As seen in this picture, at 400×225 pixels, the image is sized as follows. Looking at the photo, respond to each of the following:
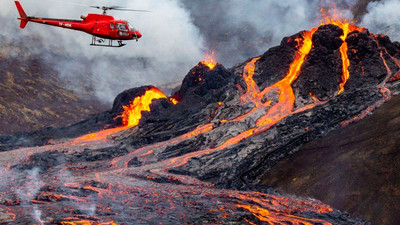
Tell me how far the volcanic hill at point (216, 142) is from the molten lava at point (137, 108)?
357mm

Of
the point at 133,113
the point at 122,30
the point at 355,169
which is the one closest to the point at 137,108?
the point at 133,113

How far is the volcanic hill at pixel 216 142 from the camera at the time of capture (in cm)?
3362

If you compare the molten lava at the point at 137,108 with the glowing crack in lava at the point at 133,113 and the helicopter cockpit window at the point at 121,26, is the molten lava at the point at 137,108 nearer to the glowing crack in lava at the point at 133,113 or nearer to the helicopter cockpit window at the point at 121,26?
the glowing crack in lava at the point at 133,113

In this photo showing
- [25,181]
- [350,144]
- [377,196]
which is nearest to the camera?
[377,196]

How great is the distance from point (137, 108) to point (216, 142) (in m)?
29.6

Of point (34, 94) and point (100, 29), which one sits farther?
point (34, 94)

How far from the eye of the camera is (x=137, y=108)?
83.5 metres

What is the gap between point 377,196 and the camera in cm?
3306

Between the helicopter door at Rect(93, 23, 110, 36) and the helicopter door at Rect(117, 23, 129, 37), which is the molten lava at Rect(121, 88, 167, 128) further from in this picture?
the helicopter door at Rect(93, 23, 110, 36)

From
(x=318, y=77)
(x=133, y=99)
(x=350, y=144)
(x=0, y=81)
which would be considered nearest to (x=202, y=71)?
(x=133, y=99)

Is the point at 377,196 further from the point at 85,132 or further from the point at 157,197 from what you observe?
the point at 85,132

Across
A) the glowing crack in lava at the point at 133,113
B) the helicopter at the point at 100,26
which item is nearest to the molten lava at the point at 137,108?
the glowing crack in lava at the point at 133,113

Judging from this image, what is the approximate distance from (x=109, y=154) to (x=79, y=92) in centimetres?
12393

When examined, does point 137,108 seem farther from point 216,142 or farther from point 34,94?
point 34,94
